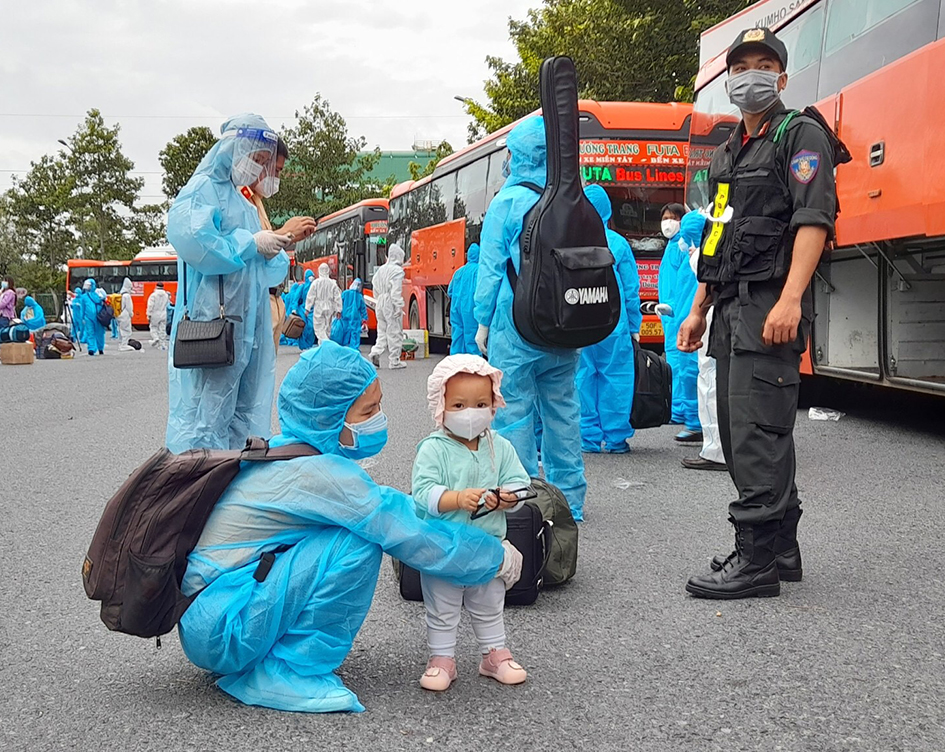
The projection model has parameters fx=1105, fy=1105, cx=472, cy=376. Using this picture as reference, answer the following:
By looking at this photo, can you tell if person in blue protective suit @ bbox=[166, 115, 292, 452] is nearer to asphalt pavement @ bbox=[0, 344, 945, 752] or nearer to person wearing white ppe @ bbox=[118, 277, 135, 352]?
asphalt pavement @ bbox=[0, 344, 945, 752]

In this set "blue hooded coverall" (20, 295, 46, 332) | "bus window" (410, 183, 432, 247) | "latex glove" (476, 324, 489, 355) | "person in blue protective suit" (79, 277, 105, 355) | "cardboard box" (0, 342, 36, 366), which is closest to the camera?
"latex glove" (476, 324, 489, 355)

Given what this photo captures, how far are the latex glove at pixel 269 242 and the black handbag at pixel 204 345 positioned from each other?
0.36 metres

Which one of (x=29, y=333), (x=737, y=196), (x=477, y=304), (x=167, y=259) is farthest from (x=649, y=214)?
(x=167, y=259)

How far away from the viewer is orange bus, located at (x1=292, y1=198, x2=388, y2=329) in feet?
97.1

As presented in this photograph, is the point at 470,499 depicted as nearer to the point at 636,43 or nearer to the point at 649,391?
the point at 649,391

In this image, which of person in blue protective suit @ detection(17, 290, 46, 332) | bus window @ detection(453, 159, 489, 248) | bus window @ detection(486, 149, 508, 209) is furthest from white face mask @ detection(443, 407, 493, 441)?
person in blue protective suit @ detection(17, 290, 46, 332)

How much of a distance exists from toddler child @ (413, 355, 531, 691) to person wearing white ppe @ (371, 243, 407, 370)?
15.3m

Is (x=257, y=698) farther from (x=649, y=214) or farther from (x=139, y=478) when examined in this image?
(x=649, y=214)

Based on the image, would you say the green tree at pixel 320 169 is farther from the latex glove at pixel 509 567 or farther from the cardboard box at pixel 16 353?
the latex glove at pixel 509 567

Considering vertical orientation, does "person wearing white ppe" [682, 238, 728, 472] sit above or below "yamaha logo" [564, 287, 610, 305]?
below

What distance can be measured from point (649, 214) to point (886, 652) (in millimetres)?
11509

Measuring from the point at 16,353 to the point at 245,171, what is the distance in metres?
19.4

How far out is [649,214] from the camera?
1460 cm

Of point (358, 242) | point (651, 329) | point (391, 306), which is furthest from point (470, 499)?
point (358, 242)
